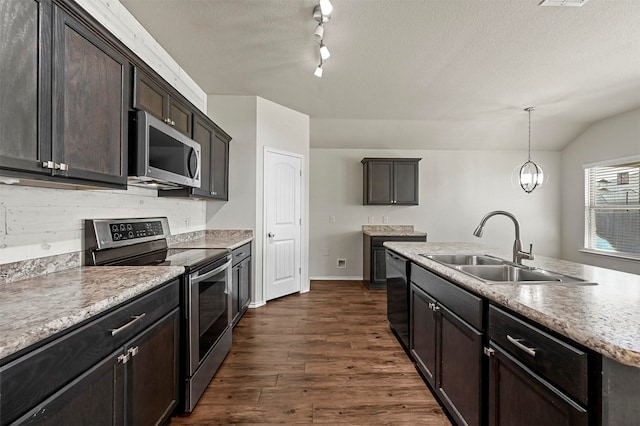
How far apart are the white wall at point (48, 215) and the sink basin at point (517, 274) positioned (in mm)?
2252

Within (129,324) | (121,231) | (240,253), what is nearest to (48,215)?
(121,231)

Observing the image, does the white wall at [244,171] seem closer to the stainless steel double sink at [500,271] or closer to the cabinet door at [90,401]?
the stainless steel double sink at [500,271]

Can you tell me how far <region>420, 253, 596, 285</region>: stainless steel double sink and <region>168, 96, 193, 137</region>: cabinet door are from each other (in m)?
2.18

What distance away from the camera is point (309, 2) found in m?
2.08

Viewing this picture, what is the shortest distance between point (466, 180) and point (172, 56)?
16.8 ft

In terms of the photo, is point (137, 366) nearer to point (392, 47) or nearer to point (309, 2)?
point (309, 2)

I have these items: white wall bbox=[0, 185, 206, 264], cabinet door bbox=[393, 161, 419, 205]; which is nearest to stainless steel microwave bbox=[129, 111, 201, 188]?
white wall bbox=[0, 185, 206, 264]

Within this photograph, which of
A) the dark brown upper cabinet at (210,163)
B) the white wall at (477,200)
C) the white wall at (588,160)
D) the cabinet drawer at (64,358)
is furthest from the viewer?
the white wall at (477,200)

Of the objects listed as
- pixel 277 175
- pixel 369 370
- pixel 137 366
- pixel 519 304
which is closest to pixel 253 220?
pixel 277 175

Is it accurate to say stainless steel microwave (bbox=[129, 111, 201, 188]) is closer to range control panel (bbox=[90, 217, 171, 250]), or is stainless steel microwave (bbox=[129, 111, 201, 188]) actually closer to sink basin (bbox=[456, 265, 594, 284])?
range control panel (bbox=[90, 217, 171, 250])

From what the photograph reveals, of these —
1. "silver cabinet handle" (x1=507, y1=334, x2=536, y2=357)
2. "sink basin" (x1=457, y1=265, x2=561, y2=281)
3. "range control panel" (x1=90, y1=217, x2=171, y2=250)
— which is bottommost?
"silver cabinet handle" (x1=507, y1=334, x2=536, y2=357)

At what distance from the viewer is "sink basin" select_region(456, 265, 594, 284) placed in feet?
4.91

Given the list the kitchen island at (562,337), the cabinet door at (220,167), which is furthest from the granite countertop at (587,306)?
the cabinet door at (220,167)

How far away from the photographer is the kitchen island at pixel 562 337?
78cm
